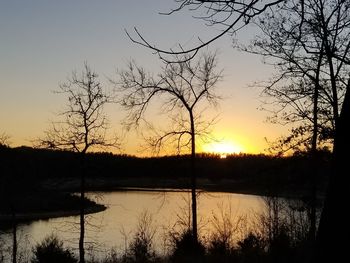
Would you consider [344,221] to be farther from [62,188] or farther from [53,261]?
[62,188]

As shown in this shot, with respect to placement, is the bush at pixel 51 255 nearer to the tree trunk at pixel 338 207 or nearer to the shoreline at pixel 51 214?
the tree trunk at pixel 338 207

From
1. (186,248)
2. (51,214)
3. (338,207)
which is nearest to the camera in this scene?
(338,207)

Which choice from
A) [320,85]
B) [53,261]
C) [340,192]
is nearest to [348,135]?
[340,192]

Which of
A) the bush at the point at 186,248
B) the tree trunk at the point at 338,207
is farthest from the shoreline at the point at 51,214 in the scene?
the tree trunk at the point at 338,207

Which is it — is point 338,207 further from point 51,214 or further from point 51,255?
point 51,214

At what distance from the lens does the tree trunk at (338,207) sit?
330cm

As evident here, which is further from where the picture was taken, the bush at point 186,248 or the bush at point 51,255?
the bush at point 51,255

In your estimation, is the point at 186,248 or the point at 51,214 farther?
the point at 51,214

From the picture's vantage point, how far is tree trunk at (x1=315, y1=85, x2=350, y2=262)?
3.30 meters

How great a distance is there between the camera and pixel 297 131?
654 inches

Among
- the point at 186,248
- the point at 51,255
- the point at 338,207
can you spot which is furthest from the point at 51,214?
the point at 338,207

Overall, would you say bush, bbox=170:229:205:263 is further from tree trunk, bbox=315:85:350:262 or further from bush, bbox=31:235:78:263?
tree trunk, bbox=315:85:350:262

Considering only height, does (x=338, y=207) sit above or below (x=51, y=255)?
above

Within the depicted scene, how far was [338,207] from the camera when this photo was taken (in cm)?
336
